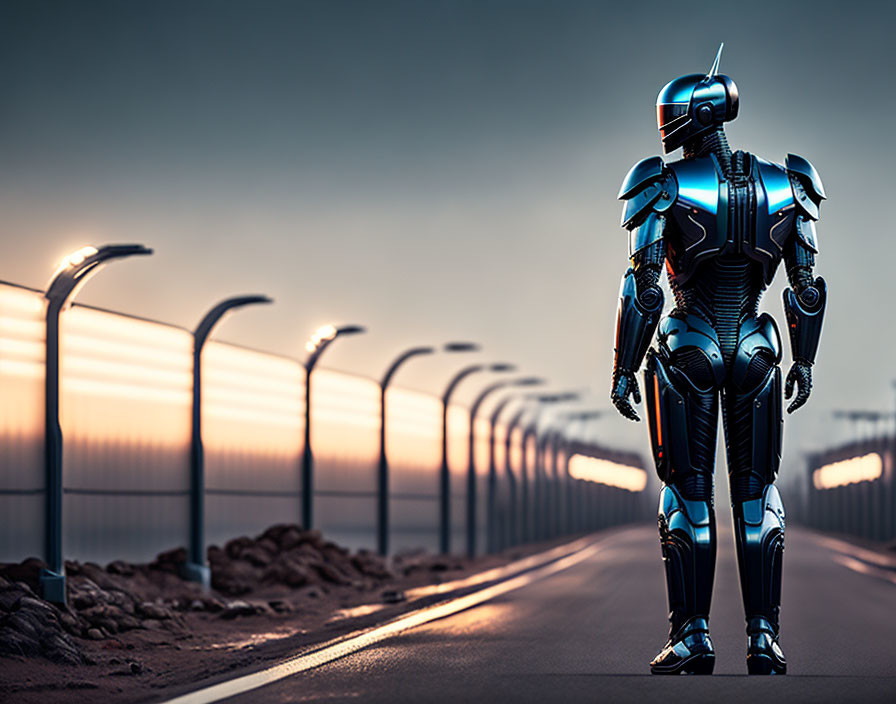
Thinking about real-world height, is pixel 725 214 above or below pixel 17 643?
above

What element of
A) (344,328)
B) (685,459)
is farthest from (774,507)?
(344,328)

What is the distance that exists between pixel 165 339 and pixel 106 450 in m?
1.75

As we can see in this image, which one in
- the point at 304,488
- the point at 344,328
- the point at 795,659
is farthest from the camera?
the point at 304,488

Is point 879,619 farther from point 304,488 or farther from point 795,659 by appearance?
point 304,488

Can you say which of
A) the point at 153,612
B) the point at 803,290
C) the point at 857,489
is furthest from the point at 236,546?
the point at 857,489

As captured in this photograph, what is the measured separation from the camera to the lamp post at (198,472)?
18469 mm

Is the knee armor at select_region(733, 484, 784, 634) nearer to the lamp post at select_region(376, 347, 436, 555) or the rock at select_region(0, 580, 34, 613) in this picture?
the rock at select_region(0, 580, 34, 613)

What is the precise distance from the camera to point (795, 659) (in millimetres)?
9680

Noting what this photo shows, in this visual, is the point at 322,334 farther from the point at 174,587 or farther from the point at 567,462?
the point at 567,462

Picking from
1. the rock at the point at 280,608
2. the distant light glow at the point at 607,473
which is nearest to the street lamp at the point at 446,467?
the rock at the point at 280,608

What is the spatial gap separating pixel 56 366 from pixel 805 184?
8.00 m

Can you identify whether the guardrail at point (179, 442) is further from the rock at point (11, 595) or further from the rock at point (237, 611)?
the rock at point (11, 595)

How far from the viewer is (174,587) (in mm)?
17875

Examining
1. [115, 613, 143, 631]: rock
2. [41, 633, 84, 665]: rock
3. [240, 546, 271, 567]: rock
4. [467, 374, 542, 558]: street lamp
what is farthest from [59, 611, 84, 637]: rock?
[467, 374, 542, 558]: street lamp
